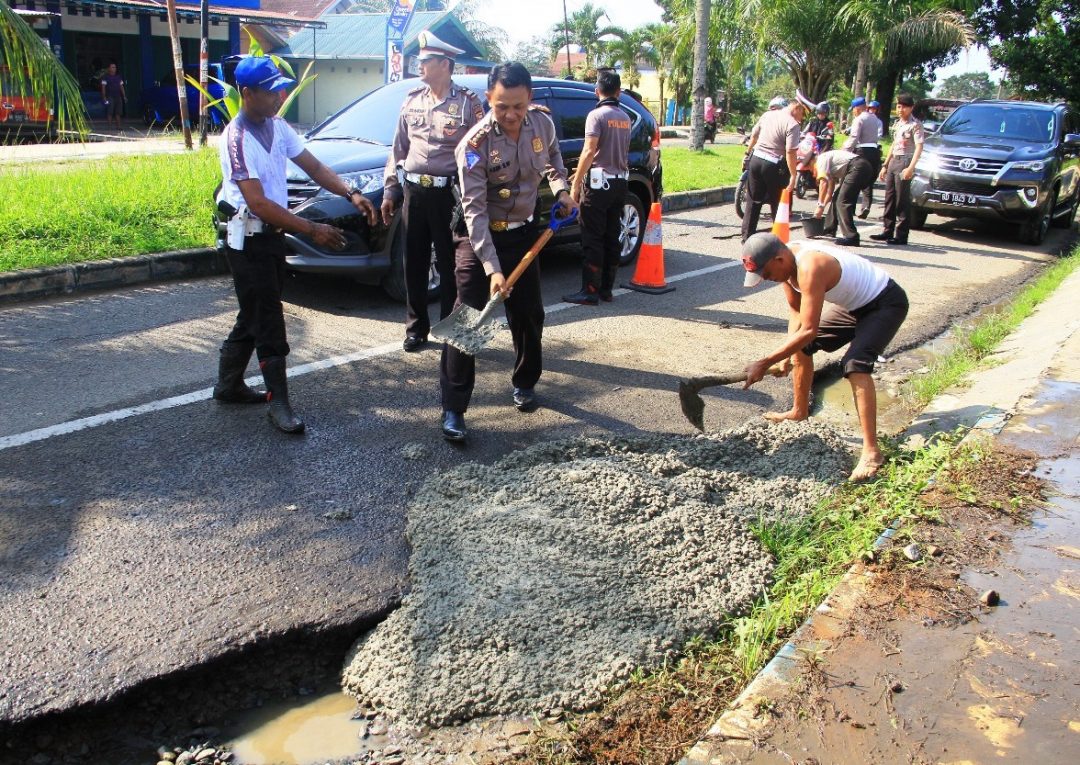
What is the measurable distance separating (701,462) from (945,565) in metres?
1.24

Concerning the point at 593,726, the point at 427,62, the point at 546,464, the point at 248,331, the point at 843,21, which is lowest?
the point at 593,726

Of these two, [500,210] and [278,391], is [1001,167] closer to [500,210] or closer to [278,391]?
[500,210]

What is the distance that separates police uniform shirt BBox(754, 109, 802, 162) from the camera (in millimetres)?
9719

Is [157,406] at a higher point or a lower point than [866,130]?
lower

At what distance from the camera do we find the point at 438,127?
5746mm

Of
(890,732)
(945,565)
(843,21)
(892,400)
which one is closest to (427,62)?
(892,400)

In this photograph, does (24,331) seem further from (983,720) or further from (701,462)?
A: (983,720)

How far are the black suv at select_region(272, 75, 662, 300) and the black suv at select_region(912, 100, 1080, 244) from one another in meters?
4.73

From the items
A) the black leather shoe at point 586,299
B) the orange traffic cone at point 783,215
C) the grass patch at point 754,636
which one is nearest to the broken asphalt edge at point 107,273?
the black leather shoe at point 586,299

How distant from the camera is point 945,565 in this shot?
11.3 feet

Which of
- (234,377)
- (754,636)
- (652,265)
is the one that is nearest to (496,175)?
(234,377)

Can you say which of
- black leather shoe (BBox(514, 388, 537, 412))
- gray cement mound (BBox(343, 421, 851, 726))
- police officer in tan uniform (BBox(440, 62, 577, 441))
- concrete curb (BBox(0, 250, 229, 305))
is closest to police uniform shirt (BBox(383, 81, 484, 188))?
police officer in tan uniform (BBox(440, 62, 577, 441))

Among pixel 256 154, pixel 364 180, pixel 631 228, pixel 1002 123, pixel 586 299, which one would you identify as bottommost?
pixel 586 299

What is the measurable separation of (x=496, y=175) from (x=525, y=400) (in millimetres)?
1250
